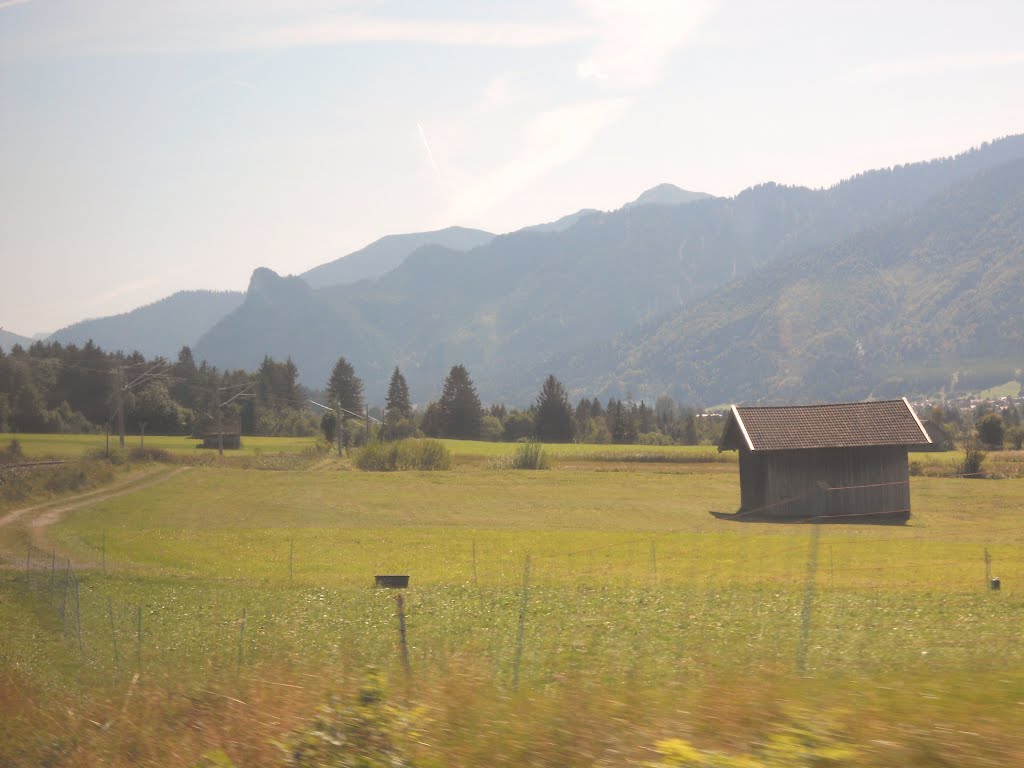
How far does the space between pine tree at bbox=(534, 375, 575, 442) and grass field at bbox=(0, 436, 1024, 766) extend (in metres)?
98.1

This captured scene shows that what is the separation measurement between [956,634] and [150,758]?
31.9 ft

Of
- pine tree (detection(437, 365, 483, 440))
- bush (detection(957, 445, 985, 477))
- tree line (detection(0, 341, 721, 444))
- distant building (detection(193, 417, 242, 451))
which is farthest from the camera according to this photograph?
pine tree (detection(437, 365, 483, 440))

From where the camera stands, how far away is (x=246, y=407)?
13862cm

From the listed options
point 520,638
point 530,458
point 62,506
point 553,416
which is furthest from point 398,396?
point 520,638

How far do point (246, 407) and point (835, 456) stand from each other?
364 feet

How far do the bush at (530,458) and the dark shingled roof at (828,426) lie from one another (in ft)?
147

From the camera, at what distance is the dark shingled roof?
43.8 metres

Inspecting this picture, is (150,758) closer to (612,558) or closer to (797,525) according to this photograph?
(612,558)

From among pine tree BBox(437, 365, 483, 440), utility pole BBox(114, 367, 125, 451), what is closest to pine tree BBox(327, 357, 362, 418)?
pine tree BBox(437, 365, 483, 440)

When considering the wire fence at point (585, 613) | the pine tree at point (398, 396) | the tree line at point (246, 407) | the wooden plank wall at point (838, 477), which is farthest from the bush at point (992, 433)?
the pine tree at point (398, 396)

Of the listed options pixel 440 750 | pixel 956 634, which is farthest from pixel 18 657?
pixel 956 634

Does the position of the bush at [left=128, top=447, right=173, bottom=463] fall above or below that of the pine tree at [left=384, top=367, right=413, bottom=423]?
below

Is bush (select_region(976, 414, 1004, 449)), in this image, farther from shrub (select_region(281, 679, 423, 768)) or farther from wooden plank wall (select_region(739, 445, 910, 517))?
shrub (select_region(281, 679, 423, 768))

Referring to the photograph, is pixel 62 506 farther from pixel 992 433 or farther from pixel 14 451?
pixel 992 433
